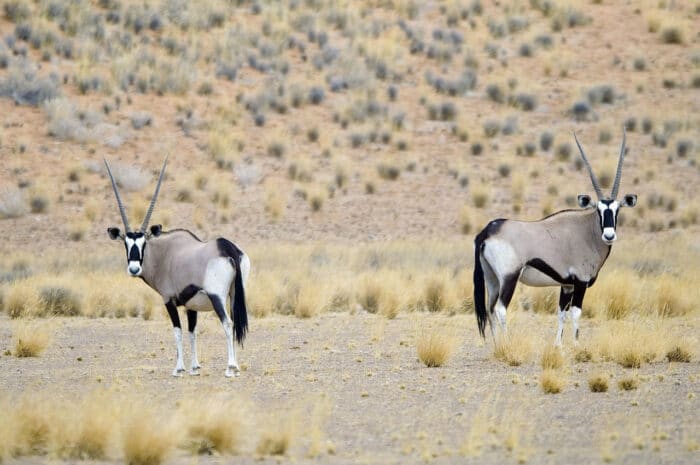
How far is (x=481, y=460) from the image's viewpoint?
1043 cm

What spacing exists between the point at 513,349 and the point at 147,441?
6.59 meters

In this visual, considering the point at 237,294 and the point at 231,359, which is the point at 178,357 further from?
the point at 237,294

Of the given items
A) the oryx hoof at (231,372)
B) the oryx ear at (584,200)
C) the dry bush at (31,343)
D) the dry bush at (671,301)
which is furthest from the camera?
the dry bush at (671,301)

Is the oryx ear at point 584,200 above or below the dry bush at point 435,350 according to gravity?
above

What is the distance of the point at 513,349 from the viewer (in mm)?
15688

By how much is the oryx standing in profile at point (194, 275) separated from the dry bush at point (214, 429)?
3.59m

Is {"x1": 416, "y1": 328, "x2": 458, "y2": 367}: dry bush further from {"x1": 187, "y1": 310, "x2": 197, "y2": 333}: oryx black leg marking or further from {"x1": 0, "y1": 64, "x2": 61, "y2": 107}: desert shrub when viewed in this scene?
{"x1": 0, "y1": 64, "x2": 61, "y2": 107}: desert shrub

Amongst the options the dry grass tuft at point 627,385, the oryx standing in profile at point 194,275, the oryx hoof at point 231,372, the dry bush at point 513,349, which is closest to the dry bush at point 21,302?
the oryx standing in profile at point 194,275

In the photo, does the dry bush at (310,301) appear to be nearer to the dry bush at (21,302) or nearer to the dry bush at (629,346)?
the dry bush at (21,302)

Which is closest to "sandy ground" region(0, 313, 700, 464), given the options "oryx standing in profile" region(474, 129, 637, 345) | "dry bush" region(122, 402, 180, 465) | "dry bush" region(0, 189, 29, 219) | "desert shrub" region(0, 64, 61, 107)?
"dry bush" region(122, 402, 180, 465)

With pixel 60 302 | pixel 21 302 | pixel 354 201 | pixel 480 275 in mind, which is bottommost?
pixel 60 302

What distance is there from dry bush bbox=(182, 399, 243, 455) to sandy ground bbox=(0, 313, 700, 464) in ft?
0.44

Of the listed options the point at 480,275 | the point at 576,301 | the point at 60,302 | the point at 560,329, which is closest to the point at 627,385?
the point at 560,329

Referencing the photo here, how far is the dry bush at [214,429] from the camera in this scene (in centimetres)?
1088
